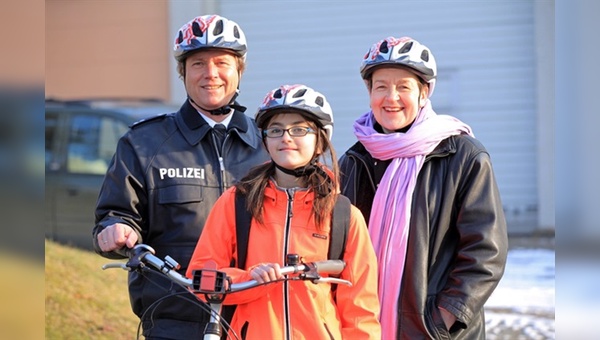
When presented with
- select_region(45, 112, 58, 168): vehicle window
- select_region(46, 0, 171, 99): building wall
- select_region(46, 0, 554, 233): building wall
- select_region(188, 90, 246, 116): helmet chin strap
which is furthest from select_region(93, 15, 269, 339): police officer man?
select_region(46, 0, 171, 99): building wall

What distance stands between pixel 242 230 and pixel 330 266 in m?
0.42

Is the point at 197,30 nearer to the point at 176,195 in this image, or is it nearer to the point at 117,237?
the point at 176,195

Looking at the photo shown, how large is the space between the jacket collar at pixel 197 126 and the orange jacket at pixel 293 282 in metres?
0.77

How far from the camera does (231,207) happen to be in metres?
4.20

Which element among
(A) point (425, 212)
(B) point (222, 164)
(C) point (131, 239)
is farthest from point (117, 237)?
(A) point (425, 212)

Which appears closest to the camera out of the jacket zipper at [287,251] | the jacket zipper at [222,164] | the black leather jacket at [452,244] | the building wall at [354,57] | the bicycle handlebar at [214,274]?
the bicycle handlebar at [214,274]

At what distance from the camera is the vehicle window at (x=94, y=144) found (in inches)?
419

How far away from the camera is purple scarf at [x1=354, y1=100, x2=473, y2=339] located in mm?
4383

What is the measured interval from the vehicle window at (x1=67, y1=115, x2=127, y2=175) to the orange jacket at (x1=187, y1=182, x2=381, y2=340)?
661 centimetres

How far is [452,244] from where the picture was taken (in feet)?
14.7

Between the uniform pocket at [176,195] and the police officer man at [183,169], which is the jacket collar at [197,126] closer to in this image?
the police officer man at [183,169]

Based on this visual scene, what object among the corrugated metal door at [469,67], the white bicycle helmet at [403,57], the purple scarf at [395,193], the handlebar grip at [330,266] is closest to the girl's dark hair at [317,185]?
the handlebar grip at [330,266]

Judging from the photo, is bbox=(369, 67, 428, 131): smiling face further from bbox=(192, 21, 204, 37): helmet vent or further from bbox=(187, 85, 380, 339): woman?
bbox=(192, 21, 204, 37): helmet vent

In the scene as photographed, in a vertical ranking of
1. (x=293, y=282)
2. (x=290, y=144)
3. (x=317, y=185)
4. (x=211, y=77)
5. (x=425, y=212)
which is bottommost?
(x=293, y=282)
